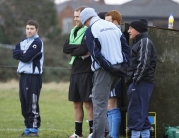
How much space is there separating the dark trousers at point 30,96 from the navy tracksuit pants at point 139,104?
1968 mm

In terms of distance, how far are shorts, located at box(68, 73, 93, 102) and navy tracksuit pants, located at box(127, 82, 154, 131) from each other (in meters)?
0.69

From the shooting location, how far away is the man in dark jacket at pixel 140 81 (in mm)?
8508

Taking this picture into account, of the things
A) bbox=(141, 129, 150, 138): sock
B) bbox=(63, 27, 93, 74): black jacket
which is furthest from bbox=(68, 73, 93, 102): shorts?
bbox=(141, 129, 150, 138): sock

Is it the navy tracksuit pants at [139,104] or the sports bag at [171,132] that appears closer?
the navy tracksuit pants at [139,104]

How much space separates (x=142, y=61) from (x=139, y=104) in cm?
63

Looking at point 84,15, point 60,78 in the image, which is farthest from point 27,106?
point 60,78

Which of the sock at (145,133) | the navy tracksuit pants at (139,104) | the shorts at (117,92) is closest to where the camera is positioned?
the navy tracksuit pants at (139,104)

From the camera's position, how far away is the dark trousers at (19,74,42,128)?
32.8ft

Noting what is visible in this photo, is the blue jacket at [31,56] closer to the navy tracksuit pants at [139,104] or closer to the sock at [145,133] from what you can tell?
the navy tracksuit pants at [139,104]

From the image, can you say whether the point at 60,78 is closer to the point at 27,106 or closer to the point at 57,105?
the point at 57,105

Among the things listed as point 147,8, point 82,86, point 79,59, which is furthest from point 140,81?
point 147,8

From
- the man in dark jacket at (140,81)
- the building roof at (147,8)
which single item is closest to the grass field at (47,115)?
the man in dark jacket at (140,81)

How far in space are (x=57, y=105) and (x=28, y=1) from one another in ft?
104

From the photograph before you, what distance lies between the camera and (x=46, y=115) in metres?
14.1
